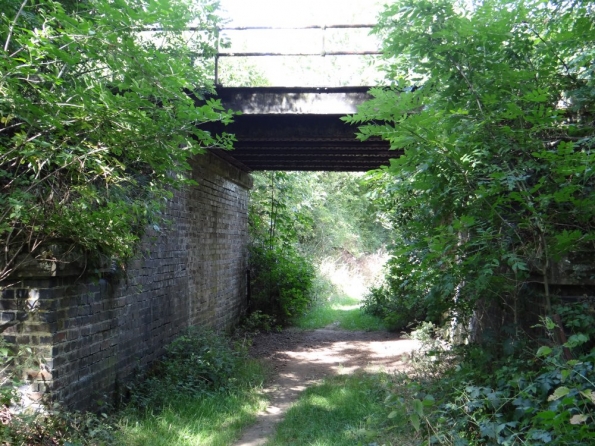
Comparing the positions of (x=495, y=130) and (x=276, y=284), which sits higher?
(x=495, y=130)

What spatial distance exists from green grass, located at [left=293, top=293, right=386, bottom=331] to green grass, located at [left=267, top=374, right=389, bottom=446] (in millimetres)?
6794

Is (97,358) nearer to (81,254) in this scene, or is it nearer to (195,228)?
(81,254)

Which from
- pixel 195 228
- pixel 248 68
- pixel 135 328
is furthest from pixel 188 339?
pixel 248 68

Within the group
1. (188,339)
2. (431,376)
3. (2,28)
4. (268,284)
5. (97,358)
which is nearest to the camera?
(2,28)

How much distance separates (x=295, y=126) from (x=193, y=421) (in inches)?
207

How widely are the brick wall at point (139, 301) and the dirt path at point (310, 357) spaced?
147 centimetres

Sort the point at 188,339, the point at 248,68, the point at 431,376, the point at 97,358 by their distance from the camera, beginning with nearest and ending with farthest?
1. the point at 97,358
2. the point at 431,376
3. the point at 188,339
4. the point at 248,68

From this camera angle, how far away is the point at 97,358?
588 cm

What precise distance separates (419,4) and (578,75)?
1.68 metres

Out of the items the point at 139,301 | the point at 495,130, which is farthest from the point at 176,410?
the point at 495,130

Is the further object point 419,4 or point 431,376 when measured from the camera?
point 431,376

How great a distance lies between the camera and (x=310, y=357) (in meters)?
11.2

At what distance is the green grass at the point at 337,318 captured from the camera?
50.4ft

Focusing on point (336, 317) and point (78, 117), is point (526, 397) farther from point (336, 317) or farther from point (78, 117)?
point (336, 317)
